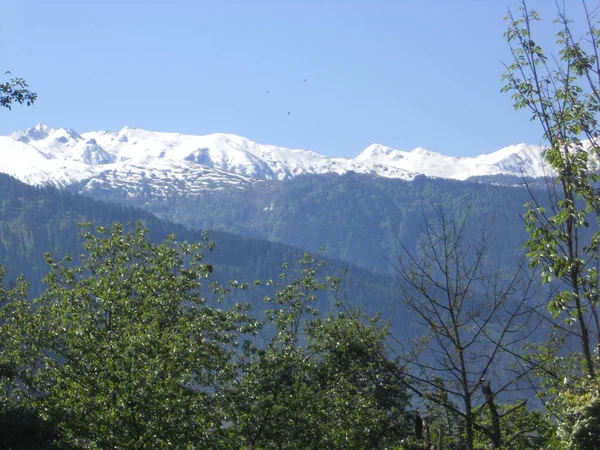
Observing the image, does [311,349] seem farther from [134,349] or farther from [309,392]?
[134,349]

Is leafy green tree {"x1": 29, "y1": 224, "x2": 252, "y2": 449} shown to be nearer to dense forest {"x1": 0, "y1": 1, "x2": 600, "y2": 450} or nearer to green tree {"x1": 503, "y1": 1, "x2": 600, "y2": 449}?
dense forest {"x1": 0, "y1": 1, "x2": 600, "y2": 450}

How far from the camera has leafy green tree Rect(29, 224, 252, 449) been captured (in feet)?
79.0

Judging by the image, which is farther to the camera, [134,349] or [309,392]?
[309,392]

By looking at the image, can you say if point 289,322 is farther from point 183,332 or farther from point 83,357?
point 83,357

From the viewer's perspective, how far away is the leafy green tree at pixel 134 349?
2408cm

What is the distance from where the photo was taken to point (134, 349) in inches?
1014

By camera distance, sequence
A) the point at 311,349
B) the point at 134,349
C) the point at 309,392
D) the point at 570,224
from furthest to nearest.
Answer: the point at 311,349
the point at 309,392
the point at 134,349
the point at 570,224

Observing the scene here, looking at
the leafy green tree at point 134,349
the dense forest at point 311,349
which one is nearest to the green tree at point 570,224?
the dense forest at point 311,349

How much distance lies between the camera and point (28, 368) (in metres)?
29.0

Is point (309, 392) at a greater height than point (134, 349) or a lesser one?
lesser

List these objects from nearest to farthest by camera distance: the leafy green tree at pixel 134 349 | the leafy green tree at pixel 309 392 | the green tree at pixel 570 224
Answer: the green tree at pixel 570 224 → the leafy green tree at pixel 134 349 → the leafy green tree at pixel 309 392

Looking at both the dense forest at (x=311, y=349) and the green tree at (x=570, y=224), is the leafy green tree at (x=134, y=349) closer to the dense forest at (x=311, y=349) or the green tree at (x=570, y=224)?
the dense forest at (x=311, y=349)

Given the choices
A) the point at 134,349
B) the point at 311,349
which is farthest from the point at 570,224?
the point at 311,349

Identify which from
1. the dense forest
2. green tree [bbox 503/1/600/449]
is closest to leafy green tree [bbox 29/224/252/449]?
the dense forest
